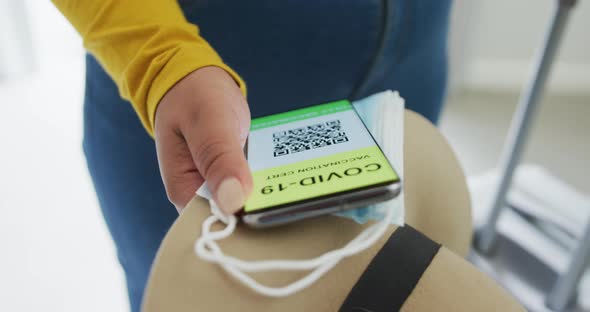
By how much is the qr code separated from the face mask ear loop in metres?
0.09

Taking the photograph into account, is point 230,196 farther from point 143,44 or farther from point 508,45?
point 508,45

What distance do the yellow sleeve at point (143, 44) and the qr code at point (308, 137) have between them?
81mm

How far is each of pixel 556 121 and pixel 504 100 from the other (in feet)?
0.55

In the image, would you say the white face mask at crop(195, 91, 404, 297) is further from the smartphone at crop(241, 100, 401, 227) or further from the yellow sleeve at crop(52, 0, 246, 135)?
the yellow sleeve at crop(52, 0, 246, 135)

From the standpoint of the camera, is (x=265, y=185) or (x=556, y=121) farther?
(x=556, y=121)

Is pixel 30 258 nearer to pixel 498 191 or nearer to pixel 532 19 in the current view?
pixel 498 191

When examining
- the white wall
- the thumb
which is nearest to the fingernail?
the thumb

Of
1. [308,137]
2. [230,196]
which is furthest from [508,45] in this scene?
[230,196]

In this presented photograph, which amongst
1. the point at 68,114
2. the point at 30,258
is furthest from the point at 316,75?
the point at 68,114

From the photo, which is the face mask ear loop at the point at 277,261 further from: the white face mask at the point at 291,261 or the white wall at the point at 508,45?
the white wall at the point at 508,45

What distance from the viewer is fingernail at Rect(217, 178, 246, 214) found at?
33 centimetres

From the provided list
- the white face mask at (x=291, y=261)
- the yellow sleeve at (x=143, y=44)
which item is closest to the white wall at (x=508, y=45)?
the yellow sleeve at (x=143, y=44)

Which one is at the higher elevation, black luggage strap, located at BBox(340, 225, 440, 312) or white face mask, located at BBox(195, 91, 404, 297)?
white face mask, located at BBox(195, 91, 404, 297)

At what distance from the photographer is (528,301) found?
40.4 inches
